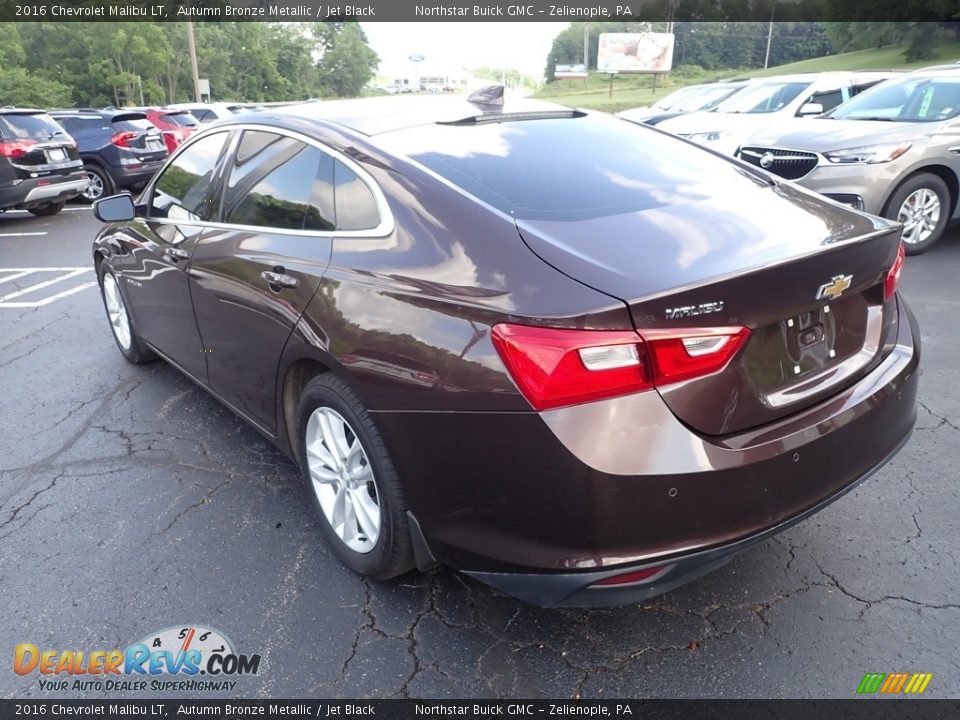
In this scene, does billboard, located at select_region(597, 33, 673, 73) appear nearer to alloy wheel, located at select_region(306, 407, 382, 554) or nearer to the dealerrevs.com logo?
alloy wheel, located at select_region(306, 407, 382, 554)

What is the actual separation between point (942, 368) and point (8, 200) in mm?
11349

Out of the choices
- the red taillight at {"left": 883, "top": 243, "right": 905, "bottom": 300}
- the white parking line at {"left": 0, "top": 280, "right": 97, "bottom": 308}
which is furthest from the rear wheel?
the red taillight at {"left": 883, "top": 243, "right": 905, "bottom": 300}

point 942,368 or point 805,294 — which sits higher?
point 805,294

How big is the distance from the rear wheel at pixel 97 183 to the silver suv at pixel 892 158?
1090cm

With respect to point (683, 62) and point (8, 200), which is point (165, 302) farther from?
point (683, 62)

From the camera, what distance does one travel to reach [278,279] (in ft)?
9.15

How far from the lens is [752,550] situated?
9.23 ft

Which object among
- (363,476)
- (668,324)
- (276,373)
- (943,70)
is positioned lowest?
(363,476)

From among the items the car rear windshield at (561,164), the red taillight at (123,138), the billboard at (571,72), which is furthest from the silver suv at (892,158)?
the billboard at (571,72)

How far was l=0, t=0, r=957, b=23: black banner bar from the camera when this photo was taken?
79.2ft

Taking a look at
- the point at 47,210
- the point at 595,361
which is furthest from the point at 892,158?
the point at 47,210

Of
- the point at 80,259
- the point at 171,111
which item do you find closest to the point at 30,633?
the point at 80,259

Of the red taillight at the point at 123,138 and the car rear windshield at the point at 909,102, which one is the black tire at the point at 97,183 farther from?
the car rear windshield at the point at 909,102

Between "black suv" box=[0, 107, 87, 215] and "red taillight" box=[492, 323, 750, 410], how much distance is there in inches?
433
